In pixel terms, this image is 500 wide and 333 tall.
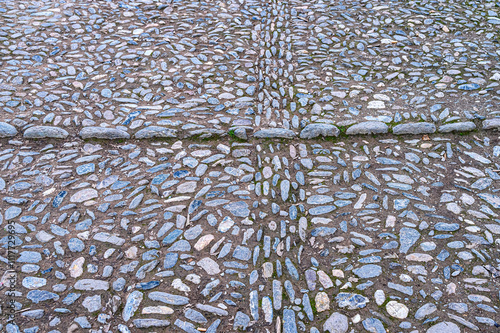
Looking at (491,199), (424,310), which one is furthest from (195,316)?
(491,199)

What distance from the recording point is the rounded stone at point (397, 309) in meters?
2.86

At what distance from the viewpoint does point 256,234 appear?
344cm

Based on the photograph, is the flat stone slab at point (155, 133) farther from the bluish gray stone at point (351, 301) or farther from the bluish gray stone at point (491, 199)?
the bluish gray stone at point (491, 199)

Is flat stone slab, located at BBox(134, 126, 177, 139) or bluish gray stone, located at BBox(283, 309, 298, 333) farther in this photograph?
flat stone slab, located at BBox(134, 126, 177, 139)

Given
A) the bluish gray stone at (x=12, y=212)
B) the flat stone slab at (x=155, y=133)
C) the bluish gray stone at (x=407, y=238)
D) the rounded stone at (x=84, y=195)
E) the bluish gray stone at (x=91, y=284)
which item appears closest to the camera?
the bluish gray stone at (x=91, y=284)

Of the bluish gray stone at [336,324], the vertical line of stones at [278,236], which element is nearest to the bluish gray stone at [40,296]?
the vertical line of stones at [278,236]

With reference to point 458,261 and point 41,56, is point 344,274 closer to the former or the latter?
point 458,261

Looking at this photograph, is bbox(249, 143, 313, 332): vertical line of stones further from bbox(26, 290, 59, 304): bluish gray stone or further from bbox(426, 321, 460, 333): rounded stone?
bbox(26, 290, 59, 304): bluish gray stone

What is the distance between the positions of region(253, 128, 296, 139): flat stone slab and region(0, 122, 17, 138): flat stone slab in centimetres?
284

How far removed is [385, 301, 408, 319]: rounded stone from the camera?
286 cm

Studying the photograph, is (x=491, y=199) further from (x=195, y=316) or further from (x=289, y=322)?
(x=195, y=316)

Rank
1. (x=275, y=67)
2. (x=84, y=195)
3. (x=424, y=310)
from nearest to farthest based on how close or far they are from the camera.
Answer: (x=424, y=310)
(x=84, y=195)
(x=275, y=67)

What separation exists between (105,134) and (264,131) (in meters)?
1.87

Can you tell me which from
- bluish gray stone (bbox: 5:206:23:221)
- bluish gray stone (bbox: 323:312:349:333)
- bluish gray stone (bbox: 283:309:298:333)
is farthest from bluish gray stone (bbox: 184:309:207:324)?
bluish gray stone (bbox: 5:206:23:221)
